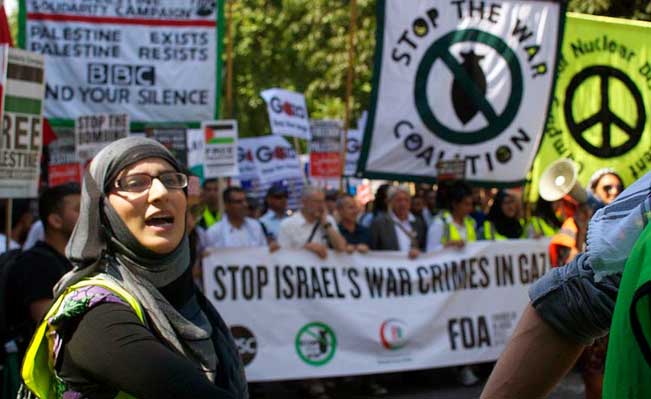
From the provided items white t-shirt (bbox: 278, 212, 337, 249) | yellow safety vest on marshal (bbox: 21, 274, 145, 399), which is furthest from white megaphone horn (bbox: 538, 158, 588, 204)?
yellow safety vest on marshal (bbox: 21, 274, 145, 399)

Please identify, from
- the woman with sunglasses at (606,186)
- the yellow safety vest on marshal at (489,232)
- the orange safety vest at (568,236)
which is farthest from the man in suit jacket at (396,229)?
the woman with sunglasses at (606,186)

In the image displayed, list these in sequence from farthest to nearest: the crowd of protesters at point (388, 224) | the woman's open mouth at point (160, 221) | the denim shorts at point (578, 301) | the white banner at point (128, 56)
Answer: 1. the white banner at point (128, 56)
2. the crowd of protesters at point (388, 224)
3. the woman's open mouth at point (160, 221)
4. the denim shorts at point (578, 301)

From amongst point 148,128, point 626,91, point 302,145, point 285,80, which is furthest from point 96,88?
point 302,145

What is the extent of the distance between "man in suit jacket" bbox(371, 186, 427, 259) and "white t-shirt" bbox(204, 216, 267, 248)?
1.06 metres

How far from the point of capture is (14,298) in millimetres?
3746

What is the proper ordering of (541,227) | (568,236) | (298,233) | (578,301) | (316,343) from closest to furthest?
(578,301), (568,236), (316,343), (298,233), (541,227)

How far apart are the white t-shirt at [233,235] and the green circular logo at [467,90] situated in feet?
5.91

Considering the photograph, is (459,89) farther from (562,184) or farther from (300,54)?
(300,54)

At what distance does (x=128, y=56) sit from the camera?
9.31m

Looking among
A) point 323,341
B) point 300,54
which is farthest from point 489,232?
point 300,54

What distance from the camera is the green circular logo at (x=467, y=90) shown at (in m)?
8.76

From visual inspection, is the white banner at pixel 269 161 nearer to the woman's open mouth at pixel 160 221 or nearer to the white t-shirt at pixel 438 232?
the white t-shirt at pixel 438 232

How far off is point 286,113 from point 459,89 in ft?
13.8

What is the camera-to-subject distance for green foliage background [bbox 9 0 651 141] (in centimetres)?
2391
